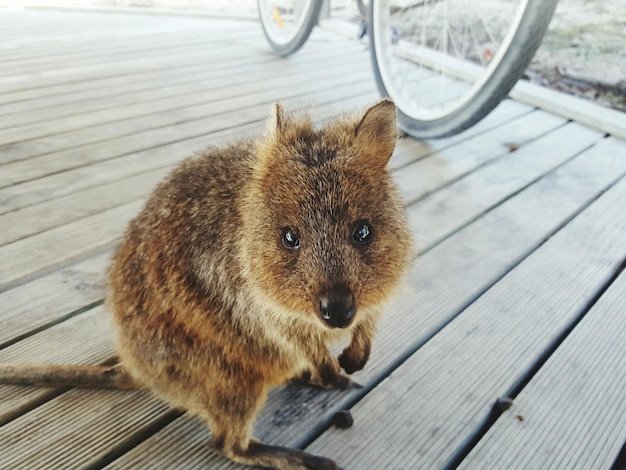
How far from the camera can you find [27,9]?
551 cm

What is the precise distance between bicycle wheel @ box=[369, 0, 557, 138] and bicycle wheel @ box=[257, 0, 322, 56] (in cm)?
65

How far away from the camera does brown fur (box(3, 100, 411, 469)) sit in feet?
3.79

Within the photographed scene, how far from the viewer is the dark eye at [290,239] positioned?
1164 mm

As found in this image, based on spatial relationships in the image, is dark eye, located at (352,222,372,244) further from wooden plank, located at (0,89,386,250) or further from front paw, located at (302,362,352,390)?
wooden plank, located at (0,89,386,250)

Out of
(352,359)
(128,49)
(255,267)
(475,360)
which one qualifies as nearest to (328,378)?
(352,359)

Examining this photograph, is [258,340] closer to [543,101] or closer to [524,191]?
[524,191]

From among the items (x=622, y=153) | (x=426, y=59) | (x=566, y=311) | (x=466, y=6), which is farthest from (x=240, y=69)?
(x=566, y=311)

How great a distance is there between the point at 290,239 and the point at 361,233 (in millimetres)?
148

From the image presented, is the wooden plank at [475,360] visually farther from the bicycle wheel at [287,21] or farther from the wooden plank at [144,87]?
the bicycle wheel at [287,21]

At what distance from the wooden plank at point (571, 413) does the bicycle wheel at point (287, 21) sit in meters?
2.89

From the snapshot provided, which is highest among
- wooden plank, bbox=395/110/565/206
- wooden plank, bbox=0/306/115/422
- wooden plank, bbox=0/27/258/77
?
wooden plank, bbox=0/27/258/77

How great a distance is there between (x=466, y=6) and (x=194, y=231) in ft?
8.10

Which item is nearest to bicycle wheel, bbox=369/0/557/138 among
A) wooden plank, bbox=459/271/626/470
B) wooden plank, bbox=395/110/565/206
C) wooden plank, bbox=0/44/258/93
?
wooden plank, bbox=395/110/565/206

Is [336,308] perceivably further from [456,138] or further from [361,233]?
[456,138]
